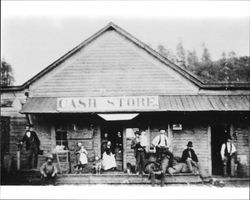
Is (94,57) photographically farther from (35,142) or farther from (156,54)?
(35,142)

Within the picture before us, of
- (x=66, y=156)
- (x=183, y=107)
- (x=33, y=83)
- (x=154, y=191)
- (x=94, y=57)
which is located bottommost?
(x=154, y=191)

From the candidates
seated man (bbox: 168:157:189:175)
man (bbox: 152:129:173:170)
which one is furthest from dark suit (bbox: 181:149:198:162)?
man (bbox: 152:129:173:170)

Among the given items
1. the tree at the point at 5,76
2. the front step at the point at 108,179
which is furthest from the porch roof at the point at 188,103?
the tree at the point at 5,76

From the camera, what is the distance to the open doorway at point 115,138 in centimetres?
1508

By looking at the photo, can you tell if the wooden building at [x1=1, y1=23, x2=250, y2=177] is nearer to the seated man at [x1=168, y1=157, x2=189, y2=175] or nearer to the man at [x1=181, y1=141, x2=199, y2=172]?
the man at [x1=181, y1=141, x2=199, y2=172]

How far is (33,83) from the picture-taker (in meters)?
14.8

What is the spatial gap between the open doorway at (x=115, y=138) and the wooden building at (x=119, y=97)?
4 cm

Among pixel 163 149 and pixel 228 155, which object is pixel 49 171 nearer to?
pixel 163 149

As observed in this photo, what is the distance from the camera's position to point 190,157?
13672 mm

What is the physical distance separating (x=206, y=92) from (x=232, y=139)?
2351mm

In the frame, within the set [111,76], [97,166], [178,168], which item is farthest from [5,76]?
[178,168]

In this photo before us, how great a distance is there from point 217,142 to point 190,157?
2.77 m

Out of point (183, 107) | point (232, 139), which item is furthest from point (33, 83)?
point (232, 139)

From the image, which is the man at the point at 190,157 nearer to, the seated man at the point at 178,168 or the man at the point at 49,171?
the seated man at the point at 178,168
